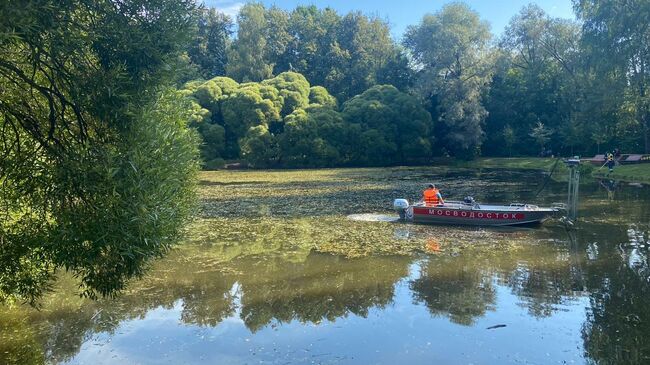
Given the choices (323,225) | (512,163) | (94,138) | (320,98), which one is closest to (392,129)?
(320,98)

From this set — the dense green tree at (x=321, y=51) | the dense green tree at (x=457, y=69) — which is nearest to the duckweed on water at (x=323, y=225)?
the dense green tree at (x=457, y=69)

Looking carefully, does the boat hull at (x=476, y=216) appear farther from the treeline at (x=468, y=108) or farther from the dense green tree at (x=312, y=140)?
the dense green tree at (x=312, y=140)

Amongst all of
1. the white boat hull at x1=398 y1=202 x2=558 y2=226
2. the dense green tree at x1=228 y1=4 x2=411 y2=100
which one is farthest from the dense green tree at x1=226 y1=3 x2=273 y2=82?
the white boat hull at x1=398 y1=202 x2=558 y2=226

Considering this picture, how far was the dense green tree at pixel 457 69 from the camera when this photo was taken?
58.7 m

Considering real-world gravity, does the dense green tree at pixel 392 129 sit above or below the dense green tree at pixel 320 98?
below

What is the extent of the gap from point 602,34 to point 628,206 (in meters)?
24.0

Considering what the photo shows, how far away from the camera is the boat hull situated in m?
19.5

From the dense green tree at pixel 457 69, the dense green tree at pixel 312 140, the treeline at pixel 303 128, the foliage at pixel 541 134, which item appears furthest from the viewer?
the dense green tree at pixel 457 69

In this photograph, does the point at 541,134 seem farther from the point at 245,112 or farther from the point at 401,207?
the point at 401,207

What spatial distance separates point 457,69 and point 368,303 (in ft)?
176

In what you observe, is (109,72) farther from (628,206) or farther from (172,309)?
(628,206)

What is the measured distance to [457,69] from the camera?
60500mm

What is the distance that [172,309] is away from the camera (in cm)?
1134

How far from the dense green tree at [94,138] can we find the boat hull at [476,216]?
48.3ft
